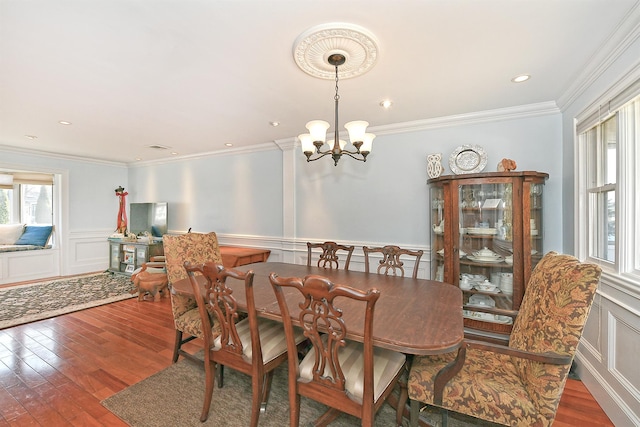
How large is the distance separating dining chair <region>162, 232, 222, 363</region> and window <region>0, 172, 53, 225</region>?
5.82 meters

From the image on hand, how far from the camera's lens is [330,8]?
1.45 meters

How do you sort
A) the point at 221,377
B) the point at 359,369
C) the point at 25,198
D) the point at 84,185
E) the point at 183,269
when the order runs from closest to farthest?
the point at 359,369 → the point at 221,377 → the point at 183,269 → the point at 84,185 → the point at 25,198

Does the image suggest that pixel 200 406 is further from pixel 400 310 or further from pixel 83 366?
pixel 400 310

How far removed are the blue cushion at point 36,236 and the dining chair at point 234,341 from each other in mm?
5997

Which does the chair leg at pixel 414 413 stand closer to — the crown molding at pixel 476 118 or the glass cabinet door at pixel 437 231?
the glass cabinet door at pixel 437 231

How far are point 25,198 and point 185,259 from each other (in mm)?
6467

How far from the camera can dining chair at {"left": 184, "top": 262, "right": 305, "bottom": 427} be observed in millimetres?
1542

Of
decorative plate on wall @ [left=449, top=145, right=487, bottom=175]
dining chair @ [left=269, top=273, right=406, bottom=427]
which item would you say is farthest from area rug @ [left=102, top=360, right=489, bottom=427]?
decorative plate on wall @ [left=449, top=145, right=487, bottom=175]

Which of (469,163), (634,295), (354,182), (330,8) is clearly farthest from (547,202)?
(330,8)

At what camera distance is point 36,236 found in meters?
5.45

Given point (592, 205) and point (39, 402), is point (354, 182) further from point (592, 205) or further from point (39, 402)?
point (39, 402)

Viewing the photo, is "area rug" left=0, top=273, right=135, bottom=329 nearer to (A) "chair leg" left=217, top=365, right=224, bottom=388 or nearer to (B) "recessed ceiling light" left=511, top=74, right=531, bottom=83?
(A) "chair leg" left=217, top=365, right=224, bottom=388

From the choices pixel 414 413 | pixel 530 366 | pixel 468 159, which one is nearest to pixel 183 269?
pixel 414 413

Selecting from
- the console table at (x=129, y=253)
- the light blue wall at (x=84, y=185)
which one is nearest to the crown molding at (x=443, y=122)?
the light blue wall at (x=84, y=185)
